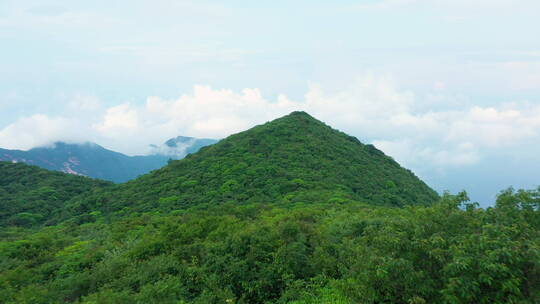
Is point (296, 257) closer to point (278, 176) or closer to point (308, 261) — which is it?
point (308, 261)

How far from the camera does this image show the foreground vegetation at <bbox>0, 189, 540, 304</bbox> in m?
8.62

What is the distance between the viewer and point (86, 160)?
13150 cm

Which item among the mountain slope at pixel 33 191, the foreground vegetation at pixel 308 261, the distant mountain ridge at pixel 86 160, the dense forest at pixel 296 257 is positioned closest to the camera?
the foreground vegetation at pixel 308 261

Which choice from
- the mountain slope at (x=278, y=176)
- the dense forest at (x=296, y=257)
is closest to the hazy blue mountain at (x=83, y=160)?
the mountain slope at (x=278, y=176)

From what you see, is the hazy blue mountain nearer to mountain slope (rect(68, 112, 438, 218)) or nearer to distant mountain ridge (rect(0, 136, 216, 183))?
distant mountain ridge (rect(0, 136, 216, 183))

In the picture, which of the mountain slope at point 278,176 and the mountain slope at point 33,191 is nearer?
the mountain slope at point 278,176

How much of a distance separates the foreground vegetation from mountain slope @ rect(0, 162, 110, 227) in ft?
90.4

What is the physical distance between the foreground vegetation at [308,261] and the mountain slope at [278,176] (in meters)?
15.0

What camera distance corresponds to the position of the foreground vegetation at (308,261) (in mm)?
8625

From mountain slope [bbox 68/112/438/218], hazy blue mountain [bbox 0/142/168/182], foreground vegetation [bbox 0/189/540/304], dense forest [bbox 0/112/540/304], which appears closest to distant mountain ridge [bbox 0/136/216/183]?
hazy blue mountain [bbox 0/142/168/182]

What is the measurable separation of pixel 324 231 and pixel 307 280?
458cm

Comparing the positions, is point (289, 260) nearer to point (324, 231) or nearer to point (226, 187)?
point (324, 231)

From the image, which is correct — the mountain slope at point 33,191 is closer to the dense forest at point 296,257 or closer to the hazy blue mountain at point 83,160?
the dense forest at point 296,257

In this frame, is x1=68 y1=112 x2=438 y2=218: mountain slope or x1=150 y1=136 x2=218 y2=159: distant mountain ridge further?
x1=150 y1=136 x2=218 y2=159: distant mountain ridge
